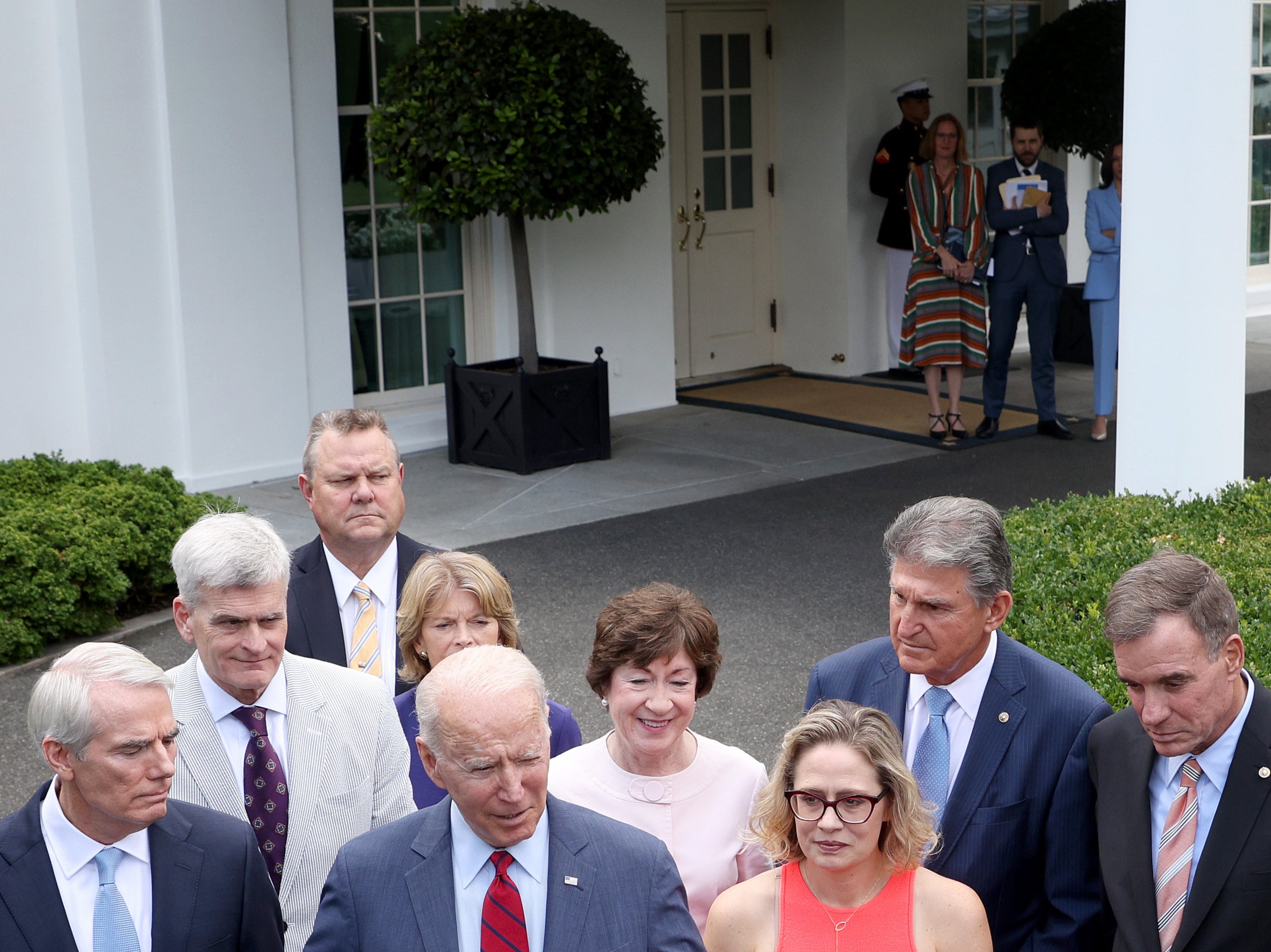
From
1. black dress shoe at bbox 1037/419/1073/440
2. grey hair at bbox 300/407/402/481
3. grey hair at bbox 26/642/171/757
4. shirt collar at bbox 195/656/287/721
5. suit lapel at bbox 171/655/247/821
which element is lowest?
black dress shoe at bbox 1037/419/1073/440

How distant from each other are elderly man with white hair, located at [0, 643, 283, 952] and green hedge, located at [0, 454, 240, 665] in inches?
138

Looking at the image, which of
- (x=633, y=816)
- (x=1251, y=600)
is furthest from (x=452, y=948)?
(x=1251, y=600)

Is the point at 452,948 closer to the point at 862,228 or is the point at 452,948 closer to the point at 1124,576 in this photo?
the point at 1124,576

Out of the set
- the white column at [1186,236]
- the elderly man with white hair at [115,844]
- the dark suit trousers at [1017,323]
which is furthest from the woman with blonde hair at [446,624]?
the dark suit trousers at [1017,323]

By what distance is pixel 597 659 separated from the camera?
3.09 meters

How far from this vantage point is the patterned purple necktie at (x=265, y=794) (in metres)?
3.08

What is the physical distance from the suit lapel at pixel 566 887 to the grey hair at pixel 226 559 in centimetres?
84

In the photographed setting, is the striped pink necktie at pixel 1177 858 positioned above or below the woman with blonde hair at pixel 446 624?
below

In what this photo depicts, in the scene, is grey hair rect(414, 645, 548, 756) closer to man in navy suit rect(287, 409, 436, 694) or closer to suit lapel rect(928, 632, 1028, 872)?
suit lapel rect(928, 632, 1028, 872)

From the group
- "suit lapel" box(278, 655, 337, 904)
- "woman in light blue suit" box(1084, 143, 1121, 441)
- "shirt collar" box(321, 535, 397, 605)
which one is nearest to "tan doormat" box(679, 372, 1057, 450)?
"woman in light blue suit" box(1084, 143, 1121, 441)

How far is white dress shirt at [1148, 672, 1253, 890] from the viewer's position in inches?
109

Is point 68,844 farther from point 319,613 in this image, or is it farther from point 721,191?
point 721,191

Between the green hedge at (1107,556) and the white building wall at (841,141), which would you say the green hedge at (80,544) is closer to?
the green hedge at (1107,556)

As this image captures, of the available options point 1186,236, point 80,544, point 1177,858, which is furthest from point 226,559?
point 1186,236
